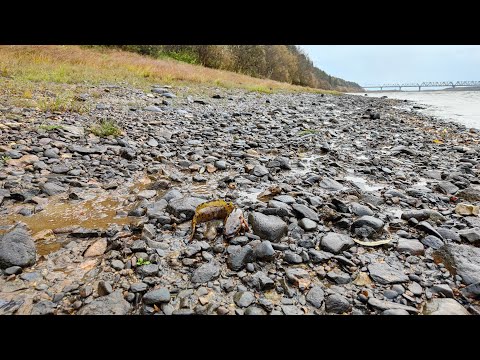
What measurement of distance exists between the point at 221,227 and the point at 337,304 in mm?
1363

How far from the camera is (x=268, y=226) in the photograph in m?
2.81

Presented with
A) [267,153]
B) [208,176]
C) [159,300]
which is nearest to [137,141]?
[208,176]

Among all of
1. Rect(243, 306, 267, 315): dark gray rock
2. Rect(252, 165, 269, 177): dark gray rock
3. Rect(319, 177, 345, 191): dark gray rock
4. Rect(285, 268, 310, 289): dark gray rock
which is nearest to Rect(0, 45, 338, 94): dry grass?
Rect(252, 165, 269, 177): dark gray rock

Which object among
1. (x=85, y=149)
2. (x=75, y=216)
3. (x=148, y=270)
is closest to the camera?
(x=148, y=270)

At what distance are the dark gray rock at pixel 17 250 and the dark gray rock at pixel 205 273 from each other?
4.53ft

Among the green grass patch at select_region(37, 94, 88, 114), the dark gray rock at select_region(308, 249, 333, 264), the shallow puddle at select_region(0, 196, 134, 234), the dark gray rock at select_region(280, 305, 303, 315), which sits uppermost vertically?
the green grass patch at select_region(37, 94, 88, 114)

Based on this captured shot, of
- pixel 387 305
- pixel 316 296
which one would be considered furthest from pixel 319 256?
pixel 387 305

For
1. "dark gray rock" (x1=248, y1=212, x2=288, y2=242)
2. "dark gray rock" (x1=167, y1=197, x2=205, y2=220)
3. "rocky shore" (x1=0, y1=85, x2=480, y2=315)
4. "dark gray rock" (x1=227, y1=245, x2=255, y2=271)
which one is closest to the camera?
"rocky shore" (x1=0, y1=85, x2=480, y2=315)

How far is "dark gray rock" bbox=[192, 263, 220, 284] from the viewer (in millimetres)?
2218

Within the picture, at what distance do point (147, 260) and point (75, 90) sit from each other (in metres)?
9.38

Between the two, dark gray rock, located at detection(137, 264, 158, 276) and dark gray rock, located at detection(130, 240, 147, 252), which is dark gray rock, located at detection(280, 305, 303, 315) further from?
dark gray rock, located at detection(130, 240, 147, 252)

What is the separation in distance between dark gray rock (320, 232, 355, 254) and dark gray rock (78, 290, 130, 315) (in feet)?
5.95

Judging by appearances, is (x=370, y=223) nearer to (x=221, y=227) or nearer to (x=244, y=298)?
(x=221, y=227)
